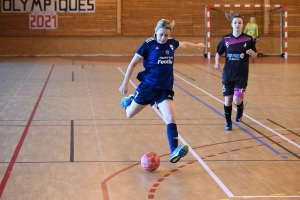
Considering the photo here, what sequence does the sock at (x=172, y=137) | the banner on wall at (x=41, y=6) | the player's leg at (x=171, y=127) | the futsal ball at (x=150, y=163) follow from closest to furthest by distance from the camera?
the futsal ball at (x=150, y=163) → the player's leg at (x=171, y=127) → the sock at (x=172, y=137) → the banner on wall at (x=41, y=6)

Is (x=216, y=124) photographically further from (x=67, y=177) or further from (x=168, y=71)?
(x=67, y=177)

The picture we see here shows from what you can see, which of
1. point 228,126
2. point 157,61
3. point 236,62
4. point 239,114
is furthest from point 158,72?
point 239,114

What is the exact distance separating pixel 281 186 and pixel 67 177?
7.74 ft

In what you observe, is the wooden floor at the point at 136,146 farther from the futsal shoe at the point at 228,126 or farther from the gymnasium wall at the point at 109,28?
the gymnasium wall at the point at 109,28

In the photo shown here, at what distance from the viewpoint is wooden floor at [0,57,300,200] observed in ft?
18.4

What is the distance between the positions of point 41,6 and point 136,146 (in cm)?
1904

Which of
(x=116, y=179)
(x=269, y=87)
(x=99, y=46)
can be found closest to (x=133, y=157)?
(x=116, y=179)

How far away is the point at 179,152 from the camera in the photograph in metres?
6.21

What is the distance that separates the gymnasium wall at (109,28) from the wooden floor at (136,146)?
38.5ft

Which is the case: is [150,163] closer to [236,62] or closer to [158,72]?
[158,72]

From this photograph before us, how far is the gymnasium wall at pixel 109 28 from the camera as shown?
25453 mm

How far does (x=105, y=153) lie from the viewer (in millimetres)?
7129

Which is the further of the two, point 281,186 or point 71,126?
point 71,126

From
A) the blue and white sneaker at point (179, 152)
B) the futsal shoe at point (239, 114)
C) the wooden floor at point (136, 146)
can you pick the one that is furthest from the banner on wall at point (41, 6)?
the blue and white sneaker at point (179, 152)
